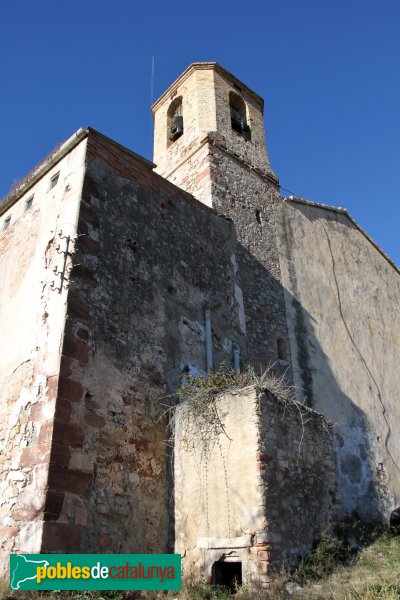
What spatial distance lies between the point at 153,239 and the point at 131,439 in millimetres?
3375

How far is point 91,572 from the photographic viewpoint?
5594mm

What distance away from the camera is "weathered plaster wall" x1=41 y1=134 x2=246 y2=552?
621 centimetres

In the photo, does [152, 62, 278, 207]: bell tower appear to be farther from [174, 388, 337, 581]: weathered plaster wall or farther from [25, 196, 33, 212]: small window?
[174, 388, 337, 581]: weathered plaster wall

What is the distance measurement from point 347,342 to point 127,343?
735cm

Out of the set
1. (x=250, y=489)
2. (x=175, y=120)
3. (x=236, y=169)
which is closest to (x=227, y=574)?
(x=250, y=489)

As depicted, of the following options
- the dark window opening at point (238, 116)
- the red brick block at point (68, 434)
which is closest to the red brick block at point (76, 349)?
the red brick block at point (68, 434)

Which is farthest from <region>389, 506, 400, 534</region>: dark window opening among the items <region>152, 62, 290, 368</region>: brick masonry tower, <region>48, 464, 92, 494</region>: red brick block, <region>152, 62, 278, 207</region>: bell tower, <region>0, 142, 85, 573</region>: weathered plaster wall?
<region>152, 62, 278, 207</region>: bell tower

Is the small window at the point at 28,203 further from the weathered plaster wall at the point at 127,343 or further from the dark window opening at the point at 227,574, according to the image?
the dark window opening at the point at 227,574

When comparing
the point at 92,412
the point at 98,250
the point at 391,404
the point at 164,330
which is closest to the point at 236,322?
the point at 164,330

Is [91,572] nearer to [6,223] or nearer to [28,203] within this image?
[28,203]

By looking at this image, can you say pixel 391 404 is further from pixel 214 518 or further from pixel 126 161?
pixel 126 161

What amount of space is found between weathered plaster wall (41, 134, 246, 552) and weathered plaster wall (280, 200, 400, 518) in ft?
8.56

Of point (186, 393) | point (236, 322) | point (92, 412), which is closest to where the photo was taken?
point (92, 412)

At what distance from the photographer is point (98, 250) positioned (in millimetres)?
7602
